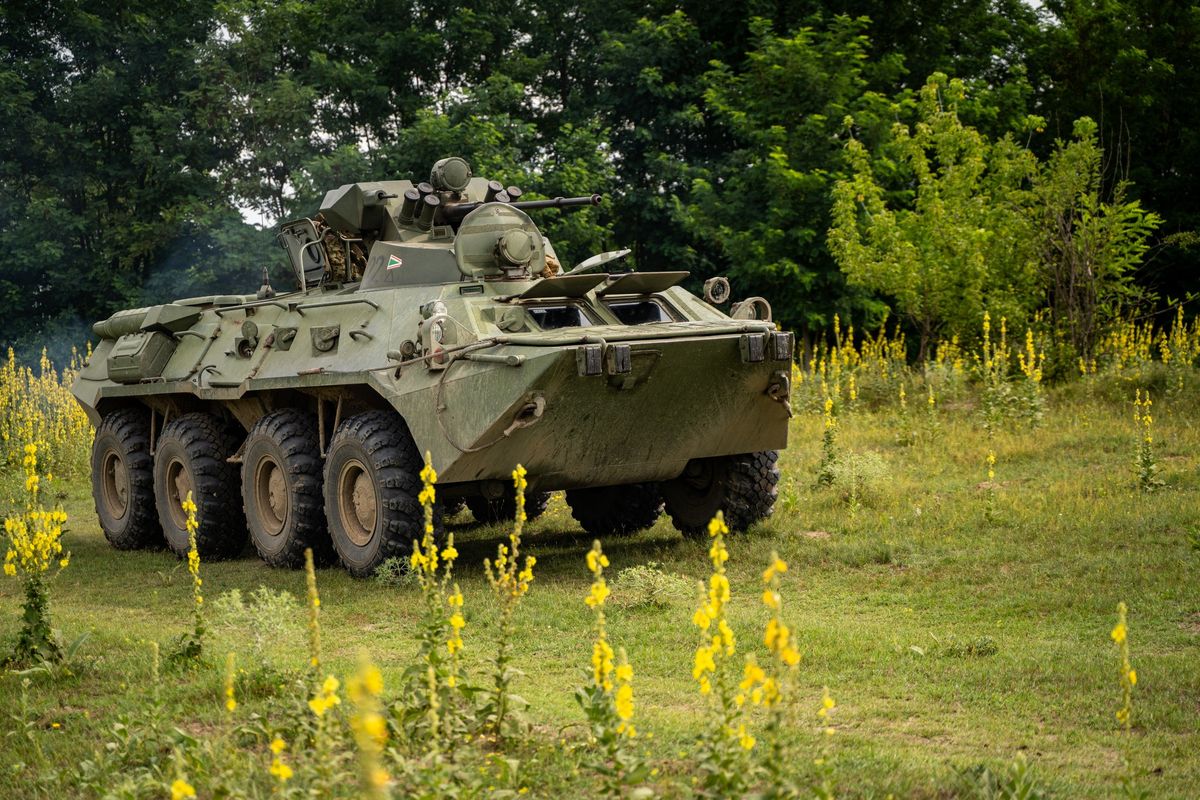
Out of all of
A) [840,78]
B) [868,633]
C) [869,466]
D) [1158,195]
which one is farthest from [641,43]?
[868,633]

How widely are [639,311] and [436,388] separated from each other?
5.65 feet

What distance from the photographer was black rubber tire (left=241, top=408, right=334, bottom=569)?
11.0 metres

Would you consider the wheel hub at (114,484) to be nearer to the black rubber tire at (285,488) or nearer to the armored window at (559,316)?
the black rubber tire at (285,488)

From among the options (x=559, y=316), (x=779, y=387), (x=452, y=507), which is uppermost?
(x=559, y=316)

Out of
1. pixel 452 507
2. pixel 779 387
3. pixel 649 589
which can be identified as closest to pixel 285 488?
pixel 452 507

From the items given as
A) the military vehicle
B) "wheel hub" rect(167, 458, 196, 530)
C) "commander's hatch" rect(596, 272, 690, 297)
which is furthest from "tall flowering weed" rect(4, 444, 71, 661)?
"wheel hub" rect(167, 458, 196, 530)

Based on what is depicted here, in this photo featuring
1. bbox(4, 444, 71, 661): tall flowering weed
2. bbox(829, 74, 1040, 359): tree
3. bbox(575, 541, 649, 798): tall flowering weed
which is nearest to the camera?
bbox(575, 541, 649, 798): tall flowering weed

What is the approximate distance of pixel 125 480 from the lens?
1355cm

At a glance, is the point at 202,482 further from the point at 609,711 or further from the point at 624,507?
the point at 609,711

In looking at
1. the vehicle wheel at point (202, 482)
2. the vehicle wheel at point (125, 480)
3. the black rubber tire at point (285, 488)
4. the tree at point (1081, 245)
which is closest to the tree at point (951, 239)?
the tree at point (1081, 245)

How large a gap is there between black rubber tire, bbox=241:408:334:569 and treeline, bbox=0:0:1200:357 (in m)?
11.8

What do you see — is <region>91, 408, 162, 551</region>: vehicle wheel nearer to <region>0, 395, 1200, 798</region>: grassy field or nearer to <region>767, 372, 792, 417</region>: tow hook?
<region>0, 395, 1200, 798</region>: grassy field

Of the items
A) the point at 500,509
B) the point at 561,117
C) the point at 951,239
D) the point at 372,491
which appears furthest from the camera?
the point at 561,117

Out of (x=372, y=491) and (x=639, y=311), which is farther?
(x=639, y=311)
